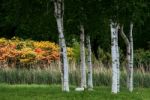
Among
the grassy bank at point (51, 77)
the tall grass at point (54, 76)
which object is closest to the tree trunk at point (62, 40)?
the grassy bank at point (51, 77)

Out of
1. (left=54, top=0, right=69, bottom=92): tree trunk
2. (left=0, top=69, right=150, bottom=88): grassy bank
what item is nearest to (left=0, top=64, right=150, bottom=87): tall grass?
(left=0, top=69, right=150, bottom=88): grassy bank

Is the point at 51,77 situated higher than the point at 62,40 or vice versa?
the point at 62,40

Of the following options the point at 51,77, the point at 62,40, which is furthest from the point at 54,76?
the point at 62,40

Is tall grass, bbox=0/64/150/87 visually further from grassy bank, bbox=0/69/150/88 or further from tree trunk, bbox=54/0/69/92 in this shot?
tree trunk, bbox=54/0/69/92

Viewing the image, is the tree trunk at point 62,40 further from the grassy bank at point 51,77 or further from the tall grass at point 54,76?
the tall grass at point 54,76

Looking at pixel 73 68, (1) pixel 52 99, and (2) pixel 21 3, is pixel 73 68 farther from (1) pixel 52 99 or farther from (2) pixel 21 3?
(1) pixel 52 99

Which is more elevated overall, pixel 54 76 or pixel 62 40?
pixel 62 40

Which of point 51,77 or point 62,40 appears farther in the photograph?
point 51,77

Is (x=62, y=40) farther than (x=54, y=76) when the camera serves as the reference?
No

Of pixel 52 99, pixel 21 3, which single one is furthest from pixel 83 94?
pixel 21 3

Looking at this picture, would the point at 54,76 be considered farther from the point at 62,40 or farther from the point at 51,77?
the point at 62,40

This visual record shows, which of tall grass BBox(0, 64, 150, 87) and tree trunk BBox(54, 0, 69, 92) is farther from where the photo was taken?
tall grass BBox(0, 64, 150, 87)

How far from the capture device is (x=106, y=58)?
3747 centimetres

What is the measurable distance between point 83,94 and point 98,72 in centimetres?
1076
